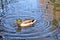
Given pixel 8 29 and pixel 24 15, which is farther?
pixel 24 15

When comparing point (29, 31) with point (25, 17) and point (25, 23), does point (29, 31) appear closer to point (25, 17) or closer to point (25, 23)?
point (25, 23)

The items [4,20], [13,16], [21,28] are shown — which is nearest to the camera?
[21,28]

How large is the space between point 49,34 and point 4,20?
3.20 feet

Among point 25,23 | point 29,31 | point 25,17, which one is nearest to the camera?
point 29,31

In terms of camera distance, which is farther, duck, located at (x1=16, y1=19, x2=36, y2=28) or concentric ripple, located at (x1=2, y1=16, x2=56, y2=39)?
duck, located at (x1=16, y1=19, x2=36, y2=28)

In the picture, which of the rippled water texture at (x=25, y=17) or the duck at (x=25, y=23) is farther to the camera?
the duck at (x=25, y=23)

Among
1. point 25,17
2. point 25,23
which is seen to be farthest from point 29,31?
point 25,17

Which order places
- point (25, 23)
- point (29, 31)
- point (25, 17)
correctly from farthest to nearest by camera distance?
point (25, 17), point (25, 23), point (29, 31)

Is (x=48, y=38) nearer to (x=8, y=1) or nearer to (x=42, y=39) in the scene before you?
(x=42, y=39)

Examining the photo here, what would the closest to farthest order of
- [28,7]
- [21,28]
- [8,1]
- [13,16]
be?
1. [21,28]
2. [13,16]
3. [28,7]
4. [8,1]

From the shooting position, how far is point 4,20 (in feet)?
11.0

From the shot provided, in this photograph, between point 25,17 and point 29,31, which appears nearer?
point 29,31

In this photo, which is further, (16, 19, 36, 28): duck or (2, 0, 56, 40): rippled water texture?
(16, 19, 36, 28): duck

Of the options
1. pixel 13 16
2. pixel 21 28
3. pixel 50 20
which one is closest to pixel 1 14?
pixel 13 16
